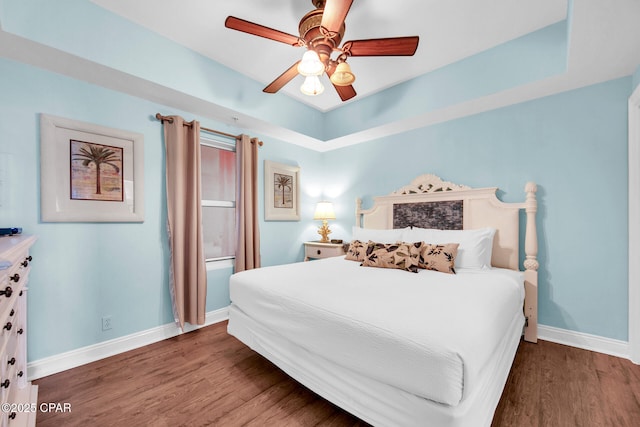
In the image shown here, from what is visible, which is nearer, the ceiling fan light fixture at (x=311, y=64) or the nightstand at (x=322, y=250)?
the ceiling fan light fixture at (x=311, y=64)

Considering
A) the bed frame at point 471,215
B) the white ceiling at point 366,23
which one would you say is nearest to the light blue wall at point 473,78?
the white ceiling at point 366,23

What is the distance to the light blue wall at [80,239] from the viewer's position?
1891mm

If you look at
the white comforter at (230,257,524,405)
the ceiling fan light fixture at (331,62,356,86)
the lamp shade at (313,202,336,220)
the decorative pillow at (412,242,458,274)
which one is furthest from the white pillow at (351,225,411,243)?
the ceiling fan light fixture at (331,62,356,86)

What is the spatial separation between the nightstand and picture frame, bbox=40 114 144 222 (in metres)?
2.12

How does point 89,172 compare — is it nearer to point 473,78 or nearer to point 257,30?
point 257,30

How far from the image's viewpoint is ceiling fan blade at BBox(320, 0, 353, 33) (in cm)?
146

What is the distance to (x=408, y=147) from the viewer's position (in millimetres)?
3377

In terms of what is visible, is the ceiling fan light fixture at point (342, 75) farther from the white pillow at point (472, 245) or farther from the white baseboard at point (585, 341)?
the white baseboard at point (585, 341)

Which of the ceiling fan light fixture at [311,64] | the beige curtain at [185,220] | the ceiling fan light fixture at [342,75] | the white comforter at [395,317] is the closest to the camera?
the white comforter at [395,317]

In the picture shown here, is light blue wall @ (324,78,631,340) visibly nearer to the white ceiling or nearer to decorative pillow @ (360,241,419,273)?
the white ceiling

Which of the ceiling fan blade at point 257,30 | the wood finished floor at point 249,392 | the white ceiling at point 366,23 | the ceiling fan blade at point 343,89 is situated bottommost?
the wood finished floor at point 249,392

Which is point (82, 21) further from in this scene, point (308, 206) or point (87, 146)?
point (308, 206)

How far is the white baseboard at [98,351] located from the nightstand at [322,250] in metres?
1.65

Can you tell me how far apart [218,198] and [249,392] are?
207 cm
